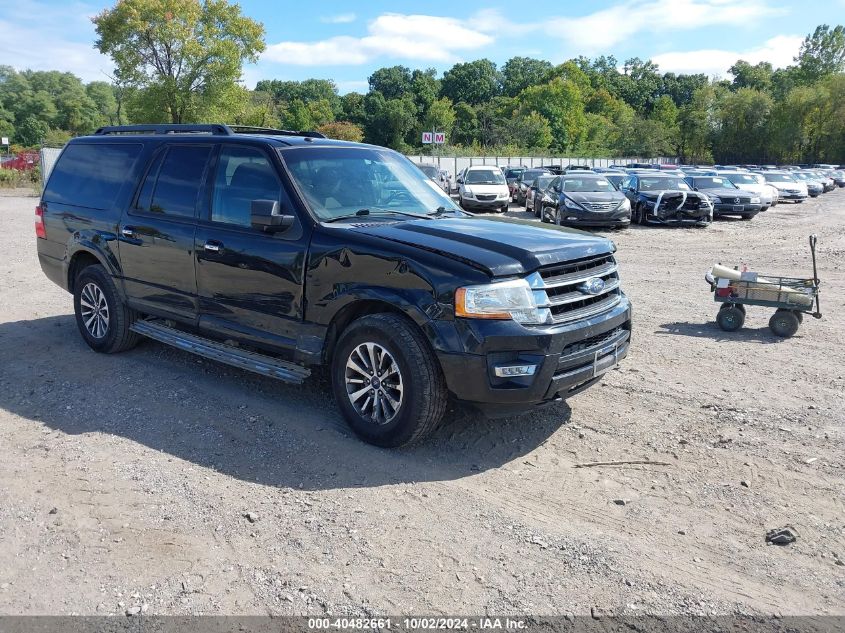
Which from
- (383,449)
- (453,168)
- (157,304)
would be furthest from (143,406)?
(453,168)

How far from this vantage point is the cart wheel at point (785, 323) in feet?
24.3

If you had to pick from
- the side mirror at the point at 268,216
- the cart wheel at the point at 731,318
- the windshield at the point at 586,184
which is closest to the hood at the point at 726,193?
Answer: the windshield at the point at 586,184

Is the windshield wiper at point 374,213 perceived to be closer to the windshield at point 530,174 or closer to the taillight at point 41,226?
the taillight at point 41,226

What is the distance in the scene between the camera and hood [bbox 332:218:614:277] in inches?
167

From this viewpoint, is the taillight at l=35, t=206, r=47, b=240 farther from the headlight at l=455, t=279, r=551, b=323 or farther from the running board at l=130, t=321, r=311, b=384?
the headlight at l=455, t=279, r=551, b=323

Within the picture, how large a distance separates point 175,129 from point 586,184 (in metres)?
15.7

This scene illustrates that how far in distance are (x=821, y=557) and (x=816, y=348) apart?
13.8ft

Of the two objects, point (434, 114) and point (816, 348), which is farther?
point (434, 114)

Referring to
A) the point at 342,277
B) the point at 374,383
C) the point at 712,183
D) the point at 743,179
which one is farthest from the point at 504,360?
the point at 743,179

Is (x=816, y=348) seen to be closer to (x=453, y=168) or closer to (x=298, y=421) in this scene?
(x=298, y=421)

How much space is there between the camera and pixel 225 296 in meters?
5.34

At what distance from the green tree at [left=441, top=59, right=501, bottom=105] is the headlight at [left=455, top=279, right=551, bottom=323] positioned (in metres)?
123

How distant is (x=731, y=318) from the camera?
301 inches

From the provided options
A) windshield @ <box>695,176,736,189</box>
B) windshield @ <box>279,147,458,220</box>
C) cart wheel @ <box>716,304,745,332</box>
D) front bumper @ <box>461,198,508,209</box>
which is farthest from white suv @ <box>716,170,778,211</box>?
windshield @ <box>279,147,458,220</box>
